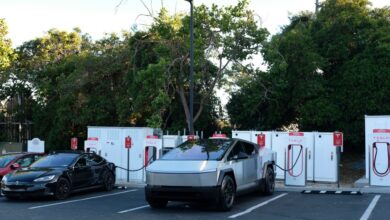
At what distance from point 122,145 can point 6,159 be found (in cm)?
465

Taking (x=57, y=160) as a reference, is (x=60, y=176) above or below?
below

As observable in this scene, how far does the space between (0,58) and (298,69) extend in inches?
823

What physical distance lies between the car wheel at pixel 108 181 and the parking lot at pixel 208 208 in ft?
4.91

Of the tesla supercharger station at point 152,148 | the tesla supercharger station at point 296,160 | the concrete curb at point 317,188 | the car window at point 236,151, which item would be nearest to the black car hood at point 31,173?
the concrete curb at point 317,188

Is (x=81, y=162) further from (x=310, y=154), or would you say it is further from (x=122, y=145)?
(x=310, y=154)

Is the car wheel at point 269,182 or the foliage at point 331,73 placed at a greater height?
the foliage at point 331,73

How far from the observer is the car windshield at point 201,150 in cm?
1177

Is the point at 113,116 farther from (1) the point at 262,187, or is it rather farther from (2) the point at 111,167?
(1) the point at 262,187

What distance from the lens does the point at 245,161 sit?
501 inches

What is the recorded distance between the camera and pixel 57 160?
15430 mm

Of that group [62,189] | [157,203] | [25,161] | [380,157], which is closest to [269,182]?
[157,203]

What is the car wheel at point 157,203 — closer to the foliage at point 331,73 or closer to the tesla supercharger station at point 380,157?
the tesla supercharger station at point 380,157

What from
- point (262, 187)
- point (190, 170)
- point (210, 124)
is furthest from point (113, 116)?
point (190, 170)

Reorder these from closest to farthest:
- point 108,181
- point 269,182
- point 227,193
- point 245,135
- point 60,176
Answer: point 227,193, point 60,176, point 269,182, point 108,181, point 245,135
